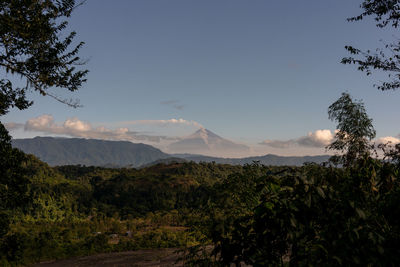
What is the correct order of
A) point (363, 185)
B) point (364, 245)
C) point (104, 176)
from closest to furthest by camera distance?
point (364, 245) < point (363, 185) < point (104, 176)

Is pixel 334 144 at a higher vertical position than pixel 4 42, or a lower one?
lower

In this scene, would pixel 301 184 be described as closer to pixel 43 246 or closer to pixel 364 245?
pixel 364 245

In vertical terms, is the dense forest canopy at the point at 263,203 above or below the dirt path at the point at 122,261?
above

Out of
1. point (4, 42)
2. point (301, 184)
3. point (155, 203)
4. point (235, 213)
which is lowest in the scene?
point (155, 203)

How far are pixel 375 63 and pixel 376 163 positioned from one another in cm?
1312

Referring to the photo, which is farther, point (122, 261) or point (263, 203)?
point (122, 261)

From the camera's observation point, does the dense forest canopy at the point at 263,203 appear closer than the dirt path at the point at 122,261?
Yes

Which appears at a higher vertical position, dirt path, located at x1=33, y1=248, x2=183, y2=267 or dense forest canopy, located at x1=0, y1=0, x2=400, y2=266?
dense forest canopy, located at x1=0, y1=0, x2=400, y2=266

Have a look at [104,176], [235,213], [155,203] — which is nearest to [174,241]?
[235,213]

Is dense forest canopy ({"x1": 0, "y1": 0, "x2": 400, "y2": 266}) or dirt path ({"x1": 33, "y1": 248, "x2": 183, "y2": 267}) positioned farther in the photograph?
dirt path ({"x1": 33, "y1": 248, "x2": 183, "y2": 267})

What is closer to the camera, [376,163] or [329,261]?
[329,261]

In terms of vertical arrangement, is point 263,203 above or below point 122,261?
above

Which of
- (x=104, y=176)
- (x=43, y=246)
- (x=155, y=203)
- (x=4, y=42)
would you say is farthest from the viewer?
(x=104, y=176)

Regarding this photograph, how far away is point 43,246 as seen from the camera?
25.2 meters
